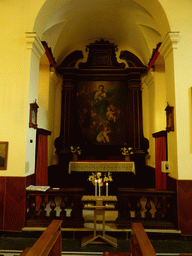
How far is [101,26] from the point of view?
8.36 m

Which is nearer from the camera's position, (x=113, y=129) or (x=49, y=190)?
(x=49, y=190)

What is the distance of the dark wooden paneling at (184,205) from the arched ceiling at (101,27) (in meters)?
4.88

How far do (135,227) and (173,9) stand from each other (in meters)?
4.63

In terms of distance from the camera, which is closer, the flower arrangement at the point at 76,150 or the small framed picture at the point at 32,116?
the small framed picture at the point at 32,116

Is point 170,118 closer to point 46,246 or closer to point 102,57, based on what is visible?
point 46,246

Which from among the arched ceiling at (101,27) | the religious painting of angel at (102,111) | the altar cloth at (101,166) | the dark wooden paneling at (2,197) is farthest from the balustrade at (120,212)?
the religious painting of angel at (102,111)

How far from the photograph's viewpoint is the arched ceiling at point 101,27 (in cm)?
688

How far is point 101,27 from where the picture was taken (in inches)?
332

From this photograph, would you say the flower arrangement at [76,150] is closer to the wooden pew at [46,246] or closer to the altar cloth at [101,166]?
the altar cloth at [101,166]

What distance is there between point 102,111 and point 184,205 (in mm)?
5511

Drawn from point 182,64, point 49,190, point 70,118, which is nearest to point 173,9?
point 182,64

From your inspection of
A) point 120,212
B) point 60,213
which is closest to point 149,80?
point 120,212

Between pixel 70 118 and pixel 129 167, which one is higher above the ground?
pixel 70 118

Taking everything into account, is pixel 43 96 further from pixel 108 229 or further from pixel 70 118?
A: pixel 108 229
